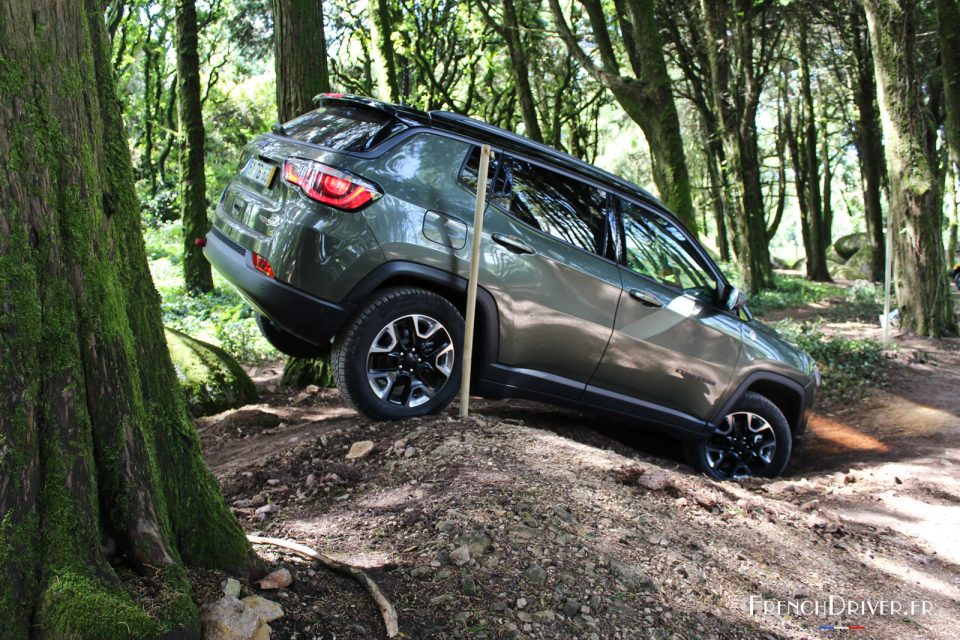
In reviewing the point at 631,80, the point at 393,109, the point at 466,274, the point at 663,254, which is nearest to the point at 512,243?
the point at 466,274

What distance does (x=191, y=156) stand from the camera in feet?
51.0

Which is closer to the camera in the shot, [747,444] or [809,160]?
[747,444]

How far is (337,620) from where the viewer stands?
2834 mm

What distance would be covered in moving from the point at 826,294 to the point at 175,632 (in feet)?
65.7

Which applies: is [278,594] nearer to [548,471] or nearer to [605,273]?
[548,471]

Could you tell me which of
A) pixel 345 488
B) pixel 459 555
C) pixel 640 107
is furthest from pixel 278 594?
pixel 640 107

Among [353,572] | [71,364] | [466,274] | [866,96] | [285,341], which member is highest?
[866,96]

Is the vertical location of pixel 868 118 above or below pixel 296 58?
above

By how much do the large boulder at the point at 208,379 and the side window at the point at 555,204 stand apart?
134 inches

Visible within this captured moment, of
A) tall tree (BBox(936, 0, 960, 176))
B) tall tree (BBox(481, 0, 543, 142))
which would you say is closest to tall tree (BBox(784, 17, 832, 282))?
tall tree (BBox(936, 0, 960, 176))

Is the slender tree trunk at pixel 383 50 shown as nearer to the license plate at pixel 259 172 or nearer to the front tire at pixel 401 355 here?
the license plate at pixel 259 172

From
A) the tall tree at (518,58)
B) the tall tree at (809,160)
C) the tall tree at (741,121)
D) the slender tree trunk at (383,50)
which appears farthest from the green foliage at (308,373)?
the tall tree at (809,160)

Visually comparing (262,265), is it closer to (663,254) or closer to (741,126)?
(663,254)

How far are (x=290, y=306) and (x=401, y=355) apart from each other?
0.80 metres
